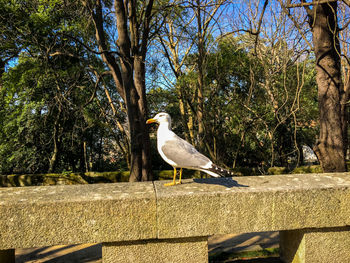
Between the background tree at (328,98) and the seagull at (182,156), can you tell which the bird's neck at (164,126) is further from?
the background tree at (328,98)

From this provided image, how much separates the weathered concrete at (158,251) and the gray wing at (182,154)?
0.71m

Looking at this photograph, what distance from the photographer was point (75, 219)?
92.6 inches

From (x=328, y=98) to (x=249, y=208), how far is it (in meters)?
3.18

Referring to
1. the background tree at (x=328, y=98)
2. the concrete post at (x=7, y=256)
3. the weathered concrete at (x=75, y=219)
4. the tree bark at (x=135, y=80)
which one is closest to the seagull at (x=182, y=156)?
the weathered concrete at (x=75, y=219)

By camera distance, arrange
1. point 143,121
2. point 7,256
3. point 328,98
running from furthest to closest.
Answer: point 143,121 < point 328,98 < point 7,256

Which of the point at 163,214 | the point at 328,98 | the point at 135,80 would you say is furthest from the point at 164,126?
the point at 135,80

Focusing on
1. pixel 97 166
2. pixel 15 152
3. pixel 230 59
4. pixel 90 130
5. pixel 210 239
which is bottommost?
pixel 210 239

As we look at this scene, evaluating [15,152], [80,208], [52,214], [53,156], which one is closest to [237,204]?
[80,208]

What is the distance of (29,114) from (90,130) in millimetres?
2529

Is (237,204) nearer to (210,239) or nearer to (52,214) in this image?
(52,214)

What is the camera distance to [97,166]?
12.6m

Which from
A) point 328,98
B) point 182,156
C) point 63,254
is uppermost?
point 328,98

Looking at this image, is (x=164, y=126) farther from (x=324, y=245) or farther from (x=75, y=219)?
(x=324, y=245)

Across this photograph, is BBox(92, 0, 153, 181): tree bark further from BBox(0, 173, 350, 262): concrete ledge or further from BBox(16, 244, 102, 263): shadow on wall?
BBox(0, 173, 350, 262): concrete ledge
